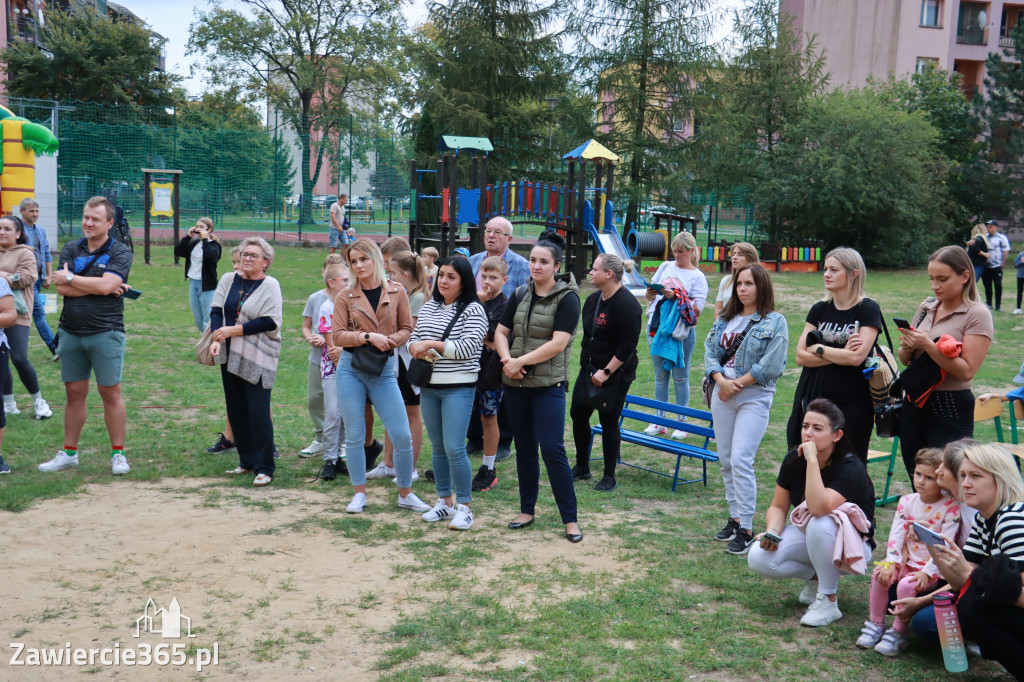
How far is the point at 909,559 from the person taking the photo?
4094 mm

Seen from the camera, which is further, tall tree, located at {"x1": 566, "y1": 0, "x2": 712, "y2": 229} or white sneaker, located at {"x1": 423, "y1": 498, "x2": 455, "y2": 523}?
tall tree, located at {"x1": 566, "y1": 0, "x2": 712, "y2": 229}

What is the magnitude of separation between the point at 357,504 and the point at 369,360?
A: 99 cm

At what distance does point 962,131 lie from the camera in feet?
111

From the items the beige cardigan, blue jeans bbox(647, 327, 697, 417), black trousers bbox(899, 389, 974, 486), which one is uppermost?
the beige cardigan

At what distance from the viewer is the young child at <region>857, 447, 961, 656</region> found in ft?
12.9

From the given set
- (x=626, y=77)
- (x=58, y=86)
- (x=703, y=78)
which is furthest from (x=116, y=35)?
(x=703, y=78)

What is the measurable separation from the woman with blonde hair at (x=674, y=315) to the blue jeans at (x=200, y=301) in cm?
520

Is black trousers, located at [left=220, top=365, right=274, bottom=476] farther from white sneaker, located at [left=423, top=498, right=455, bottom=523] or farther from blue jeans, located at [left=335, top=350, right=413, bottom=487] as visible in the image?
white sneaker, located at [left=423, top=498, right=455, bottom=523]

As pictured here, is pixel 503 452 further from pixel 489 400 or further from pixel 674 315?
pixel 674 315

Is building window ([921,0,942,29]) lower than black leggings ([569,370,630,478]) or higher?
higher

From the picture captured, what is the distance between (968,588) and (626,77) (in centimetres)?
2683

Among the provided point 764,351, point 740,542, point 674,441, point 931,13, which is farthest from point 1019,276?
point 931,13

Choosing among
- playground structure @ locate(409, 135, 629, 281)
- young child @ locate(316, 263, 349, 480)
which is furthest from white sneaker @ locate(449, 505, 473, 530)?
playground structure @ locate(409, 135, 629, 281)

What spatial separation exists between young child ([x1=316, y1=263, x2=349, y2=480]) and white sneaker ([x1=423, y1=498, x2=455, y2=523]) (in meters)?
1.17
